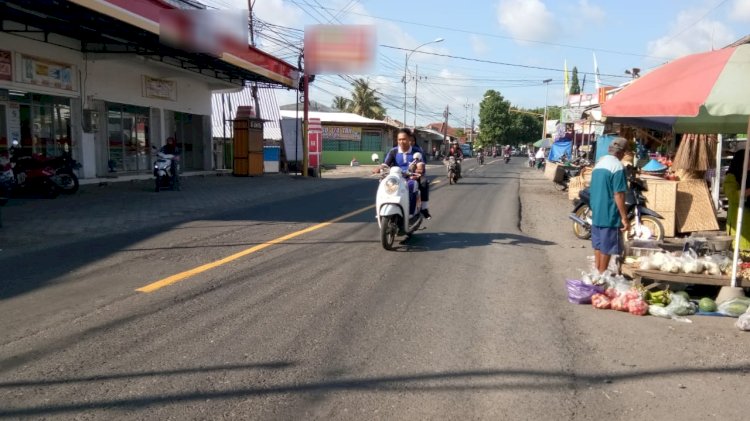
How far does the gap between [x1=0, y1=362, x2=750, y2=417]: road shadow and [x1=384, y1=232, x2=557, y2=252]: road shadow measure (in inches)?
186

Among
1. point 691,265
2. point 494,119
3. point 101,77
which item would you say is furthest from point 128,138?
point 494,119

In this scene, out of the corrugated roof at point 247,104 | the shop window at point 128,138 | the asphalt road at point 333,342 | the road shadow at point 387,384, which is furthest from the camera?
the corrugated roof at point 247,104

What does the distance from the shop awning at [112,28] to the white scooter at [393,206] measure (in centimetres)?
794

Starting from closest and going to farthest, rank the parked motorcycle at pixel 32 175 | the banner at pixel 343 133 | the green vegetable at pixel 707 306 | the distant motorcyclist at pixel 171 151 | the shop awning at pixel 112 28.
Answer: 1. the green vegetable at pixel 707 306
2. the shop awning at pixel 112 28
3. the parked motorcycle at pixel 32 175
4. the distant motorcyclist at pixel 171 151
5. the banner at pixel 343 133

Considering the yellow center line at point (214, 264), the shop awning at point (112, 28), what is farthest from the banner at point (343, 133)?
the yellow center line at point (214, 264)

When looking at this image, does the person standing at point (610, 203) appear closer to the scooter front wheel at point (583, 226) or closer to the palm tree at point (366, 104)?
the scooter front wheel at point (583, 226)

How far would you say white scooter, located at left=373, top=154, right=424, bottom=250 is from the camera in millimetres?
8578

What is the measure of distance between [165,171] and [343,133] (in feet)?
101

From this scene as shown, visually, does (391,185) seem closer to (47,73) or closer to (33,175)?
(33,175)

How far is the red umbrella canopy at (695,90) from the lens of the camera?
17.1 ft

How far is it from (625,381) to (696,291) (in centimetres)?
314

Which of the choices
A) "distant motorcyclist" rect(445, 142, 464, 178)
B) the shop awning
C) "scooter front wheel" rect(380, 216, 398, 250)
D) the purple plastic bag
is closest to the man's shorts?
the purple plastic bag

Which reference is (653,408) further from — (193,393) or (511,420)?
(193,393)

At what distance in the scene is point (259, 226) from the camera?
429 inches
